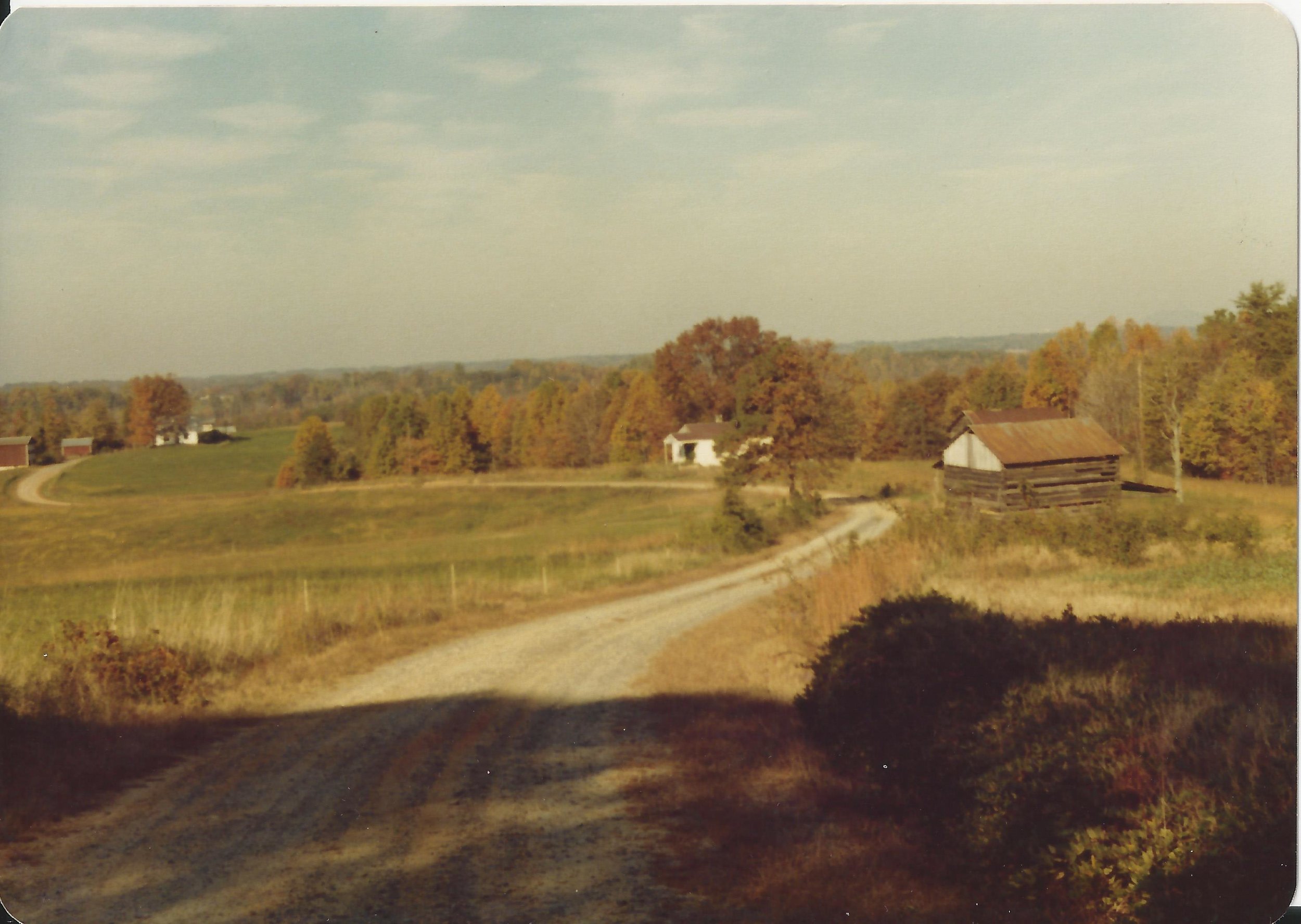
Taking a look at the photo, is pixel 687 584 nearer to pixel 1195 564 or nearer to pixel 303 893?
pixel 1195 564

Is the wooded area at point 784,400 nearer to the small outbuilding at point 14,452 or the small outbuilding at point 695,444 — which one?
the small outbuilding at point 14,452

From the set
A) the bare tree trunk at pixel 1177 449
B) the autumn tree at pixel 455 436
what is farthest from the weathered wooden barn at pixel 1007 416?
the autumn tree at pixel 455 436

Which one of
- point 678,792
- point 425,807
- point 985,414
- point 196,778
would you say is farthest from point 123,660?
point 985,414

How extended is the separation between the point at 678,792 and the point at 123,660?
8.34 m

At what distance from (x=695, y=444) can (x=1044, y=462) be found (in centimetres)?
1508

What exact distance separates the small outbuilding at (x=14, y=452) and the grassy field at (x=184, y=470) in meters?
1.67

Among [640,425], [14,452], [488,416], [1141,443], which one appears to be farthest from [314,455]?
[1141,443]

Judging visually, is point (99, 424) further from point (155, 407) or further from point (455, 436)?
point (455, 436)

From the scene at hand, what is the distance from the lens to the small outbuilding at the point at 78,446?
1393 centimetres

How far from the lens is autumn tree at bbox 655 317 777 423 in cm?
1978

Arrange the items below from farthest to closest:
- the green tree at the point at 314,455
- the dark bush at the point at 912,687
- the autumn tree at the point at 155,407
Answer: the green tree at the point at 314,455 → the autumn tree at the point at 155,407 → the dark bush at the point at 912,687

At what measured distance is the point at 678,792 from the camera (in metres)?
9.28

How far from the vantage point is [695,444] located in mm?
27188

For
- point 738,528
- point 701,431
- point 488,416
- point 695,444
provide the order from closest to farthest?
point 701,431 < point 488,416 < point 695,444 < point 738,528
